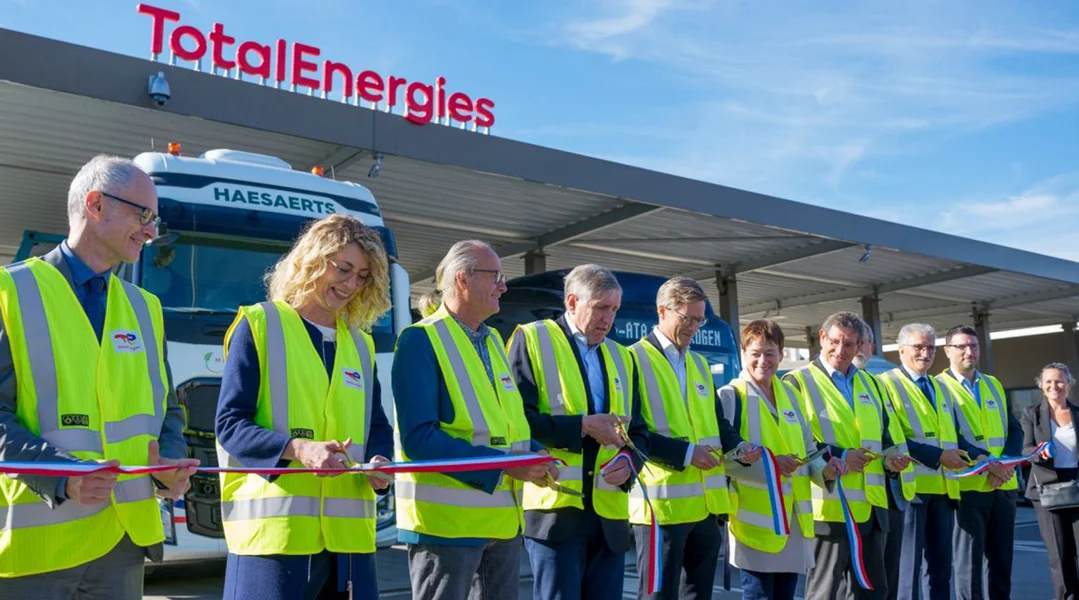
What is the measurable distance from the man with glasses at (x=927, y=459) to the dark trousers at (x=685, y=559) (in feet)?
6.20

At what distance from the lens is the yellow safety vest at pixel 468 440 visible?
345 cm

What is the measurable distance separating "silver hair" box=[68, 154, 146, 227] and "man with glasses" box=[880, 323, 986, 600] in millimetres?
4987

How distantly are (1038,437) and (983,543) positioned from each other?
50.2 inches

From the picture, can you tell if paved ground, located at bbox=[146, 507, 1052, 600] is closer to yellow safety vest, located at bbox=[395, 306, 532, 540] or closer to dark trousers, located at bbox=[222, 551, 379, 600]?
yellow safety vest, located at bbox=[395, 306, 532, 540]

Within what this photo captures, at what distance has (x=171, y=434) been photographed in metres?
3.05

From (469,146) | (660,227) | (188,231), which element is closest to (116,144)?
(469,146)

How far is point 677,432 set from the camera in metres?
4.74

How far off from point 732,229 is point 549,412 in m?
12.7

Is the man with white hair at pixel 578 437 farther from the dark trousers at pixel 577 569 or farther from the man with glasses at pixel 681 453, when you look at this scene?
the man with glasses at pixel 681 453

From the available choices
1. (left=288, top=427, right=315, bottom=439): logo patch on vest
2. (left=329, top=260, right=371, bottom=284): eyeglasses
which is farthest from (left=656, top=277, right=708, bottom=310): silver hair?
(left=288, top=427, right=315, bottom=439): logo patch on vest

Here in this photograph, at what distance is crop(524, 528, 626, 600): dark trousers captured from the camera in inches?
159

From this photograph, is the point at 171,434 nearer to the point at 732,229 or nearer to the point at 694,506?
the point at 694,506

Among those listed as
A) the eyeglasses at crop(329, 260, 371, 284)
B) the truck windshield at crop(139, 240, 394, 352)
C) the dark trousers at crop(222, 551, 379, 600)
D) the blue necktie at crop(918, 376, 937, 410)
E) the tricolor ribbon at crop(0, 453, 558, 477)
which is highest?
the truck windshield at crop(139, 240, 394, 352)

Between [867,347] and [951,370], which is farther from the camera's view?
[951,370]
